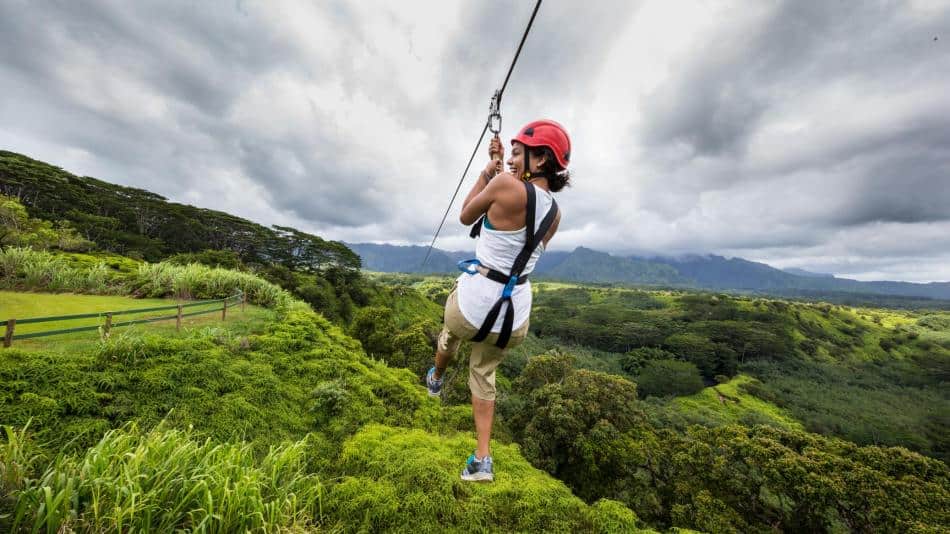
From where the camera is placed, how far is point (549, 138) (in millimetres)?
2650

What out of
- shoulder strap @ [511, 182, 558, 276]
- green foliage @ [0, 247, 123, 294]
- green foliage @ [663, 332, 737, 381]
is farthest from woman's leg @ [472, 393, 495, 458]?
green foliage @ [663, 332, 737, 381]

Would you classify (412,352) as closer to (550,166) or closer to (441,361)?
(441,361)

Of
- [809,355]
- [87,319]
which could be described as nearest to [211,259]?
[87,319]

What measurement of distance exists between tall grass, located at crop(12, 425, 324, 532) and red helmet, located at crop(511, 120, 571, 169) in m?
3.70

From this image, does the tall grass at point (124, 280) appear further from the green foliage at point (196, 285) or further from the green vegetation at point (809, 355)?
the green vegetation at point (809, 355)

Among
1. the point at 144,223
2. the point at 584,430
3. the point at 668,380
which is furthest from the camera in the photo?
the point at 668,380

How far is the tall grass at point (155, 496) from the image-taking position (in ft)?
6.91

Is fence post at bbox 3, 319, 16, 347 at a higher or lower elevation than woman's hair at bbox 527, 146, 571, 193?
lower

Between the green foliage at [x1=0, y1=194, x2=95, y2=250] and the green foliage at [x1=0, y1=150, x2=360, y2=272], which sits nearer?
the green foliage at [x1=0, y1=194, x2=95, y2=250]

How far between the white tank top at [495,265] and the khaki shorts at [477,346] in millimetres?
96

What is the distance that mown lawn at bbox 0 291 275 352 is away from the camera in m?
5.35

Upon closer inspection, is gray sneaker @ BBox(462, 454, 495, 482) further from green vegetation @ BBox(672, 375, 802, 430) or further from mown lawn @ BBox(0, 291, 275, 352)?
green vegetation @ BBox(672, 375, 802, 430)

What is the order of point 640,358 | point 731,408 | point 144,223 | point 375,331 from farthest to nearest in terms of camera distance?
point 640,358 < point 731,408 < point 144,223 < point 375,331

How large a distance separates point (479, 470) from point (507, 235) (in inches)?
92.5
